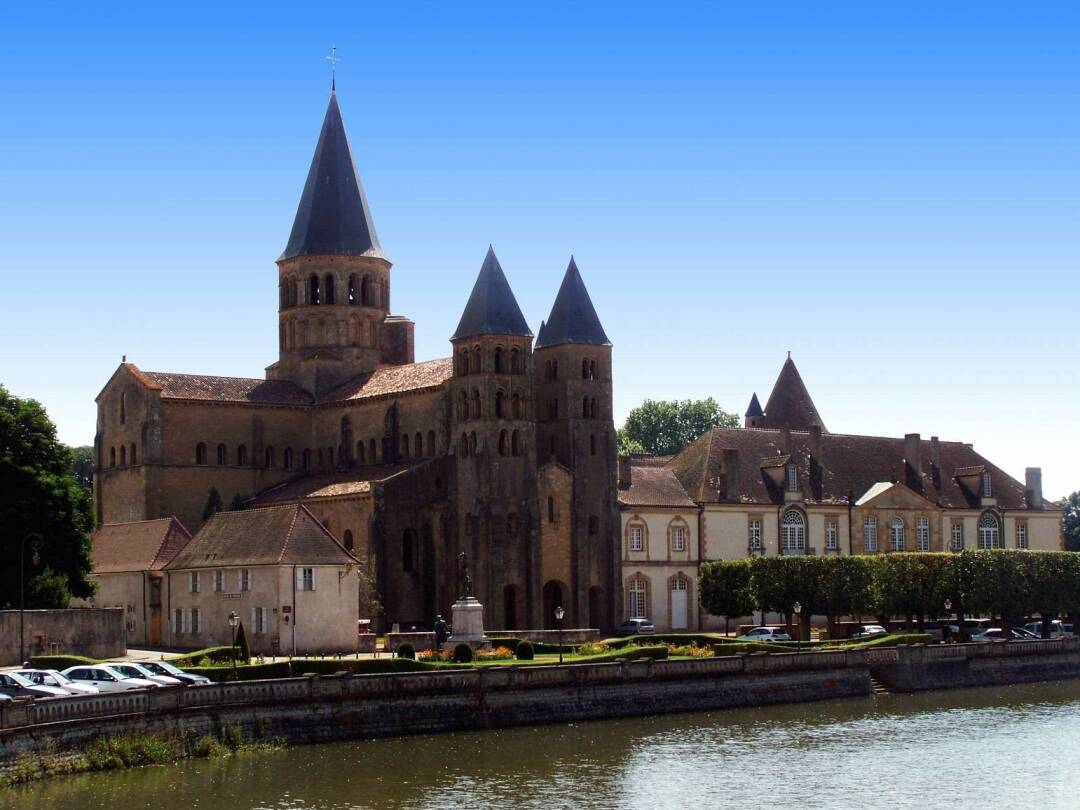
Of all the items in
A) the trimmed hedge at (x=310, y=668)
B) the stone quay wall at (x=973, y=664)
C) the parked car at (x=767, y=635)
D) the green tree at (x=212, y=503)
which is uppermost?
the green tree at (x=212, y=503)

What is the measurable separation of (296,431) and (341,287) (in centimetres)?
847

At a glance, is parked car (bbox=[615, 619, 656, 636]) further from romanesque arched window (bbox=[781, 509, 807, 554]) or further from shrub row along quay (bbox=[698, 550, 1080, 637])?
romanesque arched window (bbox=[781, 509, 807, 554])

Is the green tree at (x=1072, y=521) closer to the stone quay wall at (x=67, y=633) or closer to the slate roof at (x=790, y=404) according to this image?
the slate roof at (x=790, y=404)

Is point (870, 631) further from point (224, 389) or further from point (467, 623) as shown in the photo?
point (224, 389)

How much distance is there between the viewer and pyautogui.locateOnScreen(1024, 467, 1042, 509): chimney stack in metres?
108

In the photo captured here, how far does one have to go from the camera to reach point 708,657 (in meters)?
62.4

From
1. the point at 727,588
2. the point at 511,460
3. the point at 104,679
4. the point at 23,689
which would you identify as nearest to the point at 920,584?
the point at 727,588

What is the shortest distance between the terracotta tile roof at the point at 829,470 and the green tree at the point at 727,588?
8.99 metres

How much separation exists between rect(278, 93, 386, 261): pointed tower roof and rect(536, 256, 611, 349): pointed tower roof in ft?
44.7

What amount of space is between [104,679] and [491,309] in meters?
40.7

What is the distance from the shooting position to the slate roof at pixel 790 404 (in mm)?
115250

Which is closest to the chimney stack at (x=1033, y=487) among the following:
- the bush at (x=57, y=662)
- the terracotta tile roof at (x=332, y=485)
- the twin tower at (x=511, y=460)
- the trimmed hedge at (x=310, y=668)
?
the twin tower at (x=511, y=460)

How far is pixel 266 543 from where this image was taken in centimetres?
7200

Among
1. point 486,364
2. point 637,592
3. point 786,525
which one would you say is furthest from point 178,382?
point 786,525
